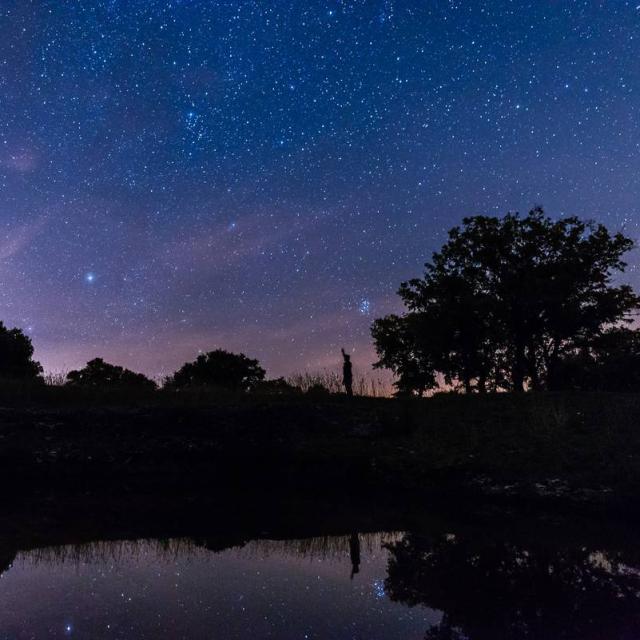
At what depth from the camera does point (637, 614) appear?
796 centimetres

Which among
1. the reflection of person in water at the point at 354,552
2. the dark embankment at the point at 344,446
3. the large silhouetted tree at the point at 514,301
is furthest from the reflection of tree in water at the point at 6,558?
the large silhouetted tree at the point at 514,301

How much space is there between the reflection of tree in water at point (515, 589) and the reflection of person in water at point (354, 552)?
2.41 feet

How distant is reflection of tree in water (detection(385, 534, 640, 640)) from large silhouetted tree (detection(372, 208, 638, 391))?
28757 mm

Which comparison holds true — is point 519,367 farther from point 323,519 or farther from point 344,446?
point 323,519

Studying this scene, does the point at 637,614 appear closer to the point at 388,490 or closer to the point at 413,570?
the point at 413,570

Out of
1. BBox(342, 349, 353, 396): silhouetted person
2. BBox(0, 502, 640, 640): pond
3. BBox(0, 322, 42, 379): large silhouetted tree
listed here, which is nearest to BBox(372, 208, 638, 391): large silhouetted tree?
BBox(342, 349, 353, 396): silhouetted person

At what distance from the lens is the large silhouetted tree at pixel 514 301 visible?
38.8 metres

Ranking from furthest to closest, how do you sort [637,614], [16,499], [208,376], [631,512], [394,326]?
[208,376] < [394,326] < [16,499] < [631,512] < [637,614]

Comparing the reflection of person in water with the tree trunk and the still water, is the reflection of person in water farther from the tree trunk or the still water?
the tree trunk

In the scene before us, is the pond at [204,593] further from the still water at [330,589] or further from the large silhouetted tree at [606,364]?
the large silhouetted tree at [606,364]

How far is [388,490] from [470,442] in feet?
16.5

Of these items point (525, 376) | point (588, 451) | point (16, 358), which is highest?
point (16, 358)

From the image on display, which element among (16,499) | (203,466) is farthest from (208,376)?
(16,499)

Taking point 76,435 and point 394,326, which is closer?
point 76,435
